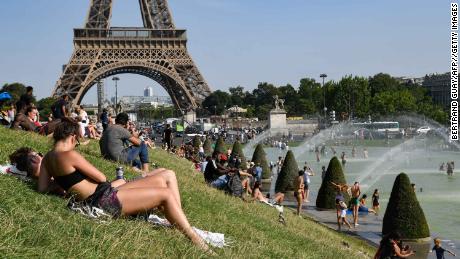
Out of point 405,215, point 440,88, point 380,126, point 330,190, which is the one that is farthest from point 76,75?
point 440,88

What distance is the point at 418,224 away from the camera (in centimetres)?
1516

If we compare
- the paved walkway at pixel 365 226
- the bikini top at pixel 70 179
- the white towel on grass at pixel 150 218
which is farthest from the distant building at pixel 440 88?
the bikini top at pixel 70 179

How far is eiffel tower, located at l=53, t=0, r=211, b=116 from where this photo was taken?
7231cm

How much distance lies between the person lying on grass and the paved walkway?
9631 mm

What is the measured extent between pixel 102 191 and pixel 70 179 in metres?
0.32

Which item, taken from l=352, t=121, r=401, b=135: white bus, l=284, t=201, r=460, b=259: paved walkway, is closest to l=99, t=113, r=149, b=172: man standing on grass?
l=284, t=201, r=460, b=259: paved walkway

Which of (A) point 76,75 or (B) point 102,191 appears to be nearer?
(B) point 102,191

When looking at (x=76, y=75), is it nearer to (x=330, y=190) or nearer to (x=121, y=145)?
(x=330, y=190)

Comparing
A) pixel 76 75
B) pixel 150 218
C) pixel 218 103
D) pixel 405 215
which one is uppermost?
pixel 76 75

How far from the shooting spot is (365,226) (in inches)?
703

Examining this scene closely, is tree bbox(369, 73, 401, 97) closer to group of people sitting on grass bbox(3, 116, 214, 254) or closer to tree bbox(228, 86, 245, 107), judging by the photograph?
tree bbox(228, 86, 245, 107)

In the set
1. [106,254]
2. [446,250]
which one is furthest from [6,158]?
[446,250]

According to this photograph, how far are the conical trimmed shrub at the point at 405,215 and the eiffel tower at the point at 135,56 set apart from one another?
58250 mm

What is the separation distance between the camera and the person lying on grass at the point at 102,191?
5707 mm
